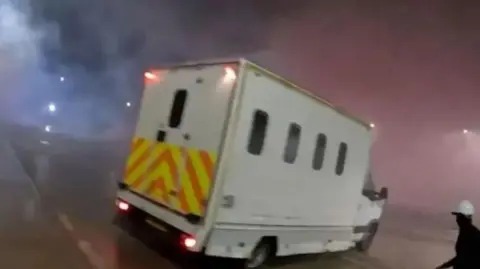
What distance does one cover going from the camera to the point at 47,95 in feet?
204

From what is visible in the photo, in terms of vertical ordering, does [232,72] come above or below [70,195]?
above

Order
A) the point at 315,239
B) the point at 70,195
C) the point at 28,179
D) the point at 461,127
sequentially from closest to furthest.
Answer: the point at 315,239 < the point at 70,195 < the point at 28,179 < the point at 461,127

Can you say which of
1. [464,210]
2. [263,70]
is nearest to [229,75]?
[263,70]

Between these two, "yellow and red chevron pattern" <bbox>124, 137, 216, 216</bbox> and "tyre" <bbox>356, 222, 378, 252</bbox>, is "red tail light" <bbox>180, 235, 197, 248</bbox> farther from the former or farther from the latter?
"tyre" <bbox>356, 222, 378, 252</bbox>

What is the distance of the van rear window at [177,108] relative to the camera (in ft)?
25.8

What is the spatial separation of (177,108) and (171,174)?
0.96 meters

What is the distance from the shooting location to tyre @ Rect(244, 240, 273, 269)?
26.5ft

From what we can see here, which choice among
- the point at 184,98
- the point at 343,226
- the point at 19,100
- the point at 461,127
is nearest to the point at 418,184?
the point at 461,127

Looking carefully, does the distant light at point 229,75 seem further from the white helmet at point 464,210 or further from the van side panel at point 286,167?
the white helmet at point 464,210

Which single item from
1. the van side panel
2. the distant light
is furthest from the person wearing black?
the distant light

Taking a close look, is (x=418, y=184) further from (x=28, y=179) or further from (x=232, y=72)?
(x=232, y=72)

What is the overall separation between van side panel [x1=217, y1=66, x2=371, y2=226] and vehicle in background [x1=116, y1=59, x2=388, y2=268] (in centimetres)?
2

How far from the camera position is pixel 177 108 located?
798 cm

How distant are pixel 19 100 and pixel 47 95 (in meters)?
5.31
